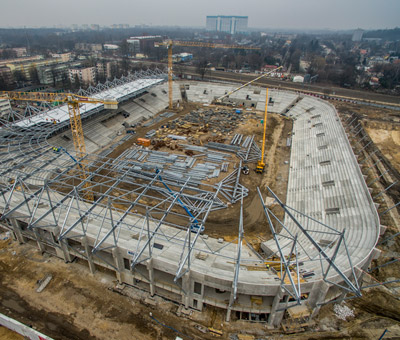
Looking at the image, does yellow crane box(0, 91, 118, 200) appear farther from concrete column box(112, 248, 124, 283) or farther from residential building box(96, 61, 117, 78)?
residential building box(96, 61, 117, 78)

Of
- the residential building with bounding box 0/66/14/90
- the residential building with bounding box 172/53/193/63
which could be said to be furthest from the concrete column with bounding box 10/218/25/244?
the residential building with bounding box 172/53/193/63

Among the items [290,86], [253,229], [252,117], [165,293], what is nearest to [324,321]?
[253,229]

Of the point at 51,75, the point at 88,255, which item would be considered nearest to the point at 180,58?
the point at 51,75

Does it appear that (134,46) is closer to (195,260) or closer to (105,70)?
(105,70)

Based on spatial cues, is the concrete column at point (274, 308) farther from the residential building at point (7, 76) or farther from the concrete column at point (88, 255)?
the residential building at point (7, 76)

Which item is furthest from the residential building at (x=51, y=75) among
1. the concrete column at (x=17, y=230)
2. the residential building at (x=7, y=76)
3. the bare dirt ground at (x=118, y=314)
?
the bare dirt ground at (x=118, y=314)
